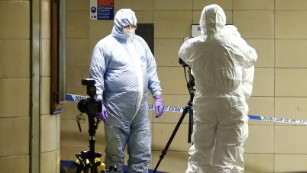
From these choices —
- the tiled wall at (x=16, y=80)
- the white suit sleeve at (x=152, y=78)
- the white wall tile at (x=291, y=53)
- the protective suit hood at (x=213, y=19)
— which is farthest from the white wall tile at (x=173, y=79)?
the tiled wall at (x=16, y=80)

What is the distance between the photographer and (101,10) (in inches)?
196

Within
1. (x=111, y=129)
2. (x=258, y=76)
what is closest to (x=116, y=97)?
(x=111, y=129)

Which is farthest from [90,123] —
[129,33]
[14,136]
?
[129,33]

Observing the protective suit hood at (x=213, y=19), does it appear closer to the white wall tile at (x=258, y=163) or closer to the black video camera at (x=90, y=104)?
the black video camera at (x=90, y=104)

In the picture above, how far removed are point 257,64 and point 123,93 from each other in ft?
5.19

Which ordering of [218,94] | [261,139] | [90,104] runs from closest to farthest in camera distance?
[90,104] → [218,94] → [261,139]

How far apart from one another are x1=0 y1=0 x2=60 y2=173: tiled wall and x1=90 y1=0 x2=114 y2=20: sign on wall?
1567mm

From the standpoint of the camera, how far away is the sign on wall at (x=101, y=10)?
196 inches

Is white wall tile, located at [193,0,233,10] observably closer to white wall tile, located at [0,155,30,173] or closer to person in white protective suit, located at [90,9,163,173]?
person in white protective suit, located at [90,9,163,173]

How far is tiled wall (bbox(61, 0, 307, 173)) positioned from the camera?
4879 mm

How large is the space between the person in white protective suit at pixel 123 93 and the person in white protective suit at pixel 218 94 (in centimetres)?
48

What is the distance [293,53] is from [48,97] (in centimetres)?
249

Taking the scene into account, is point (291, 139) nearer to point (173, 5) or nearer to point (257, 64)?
point (257, 64)

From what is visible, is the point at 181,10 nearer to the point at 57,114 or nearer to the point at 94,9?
the point at 94,9
